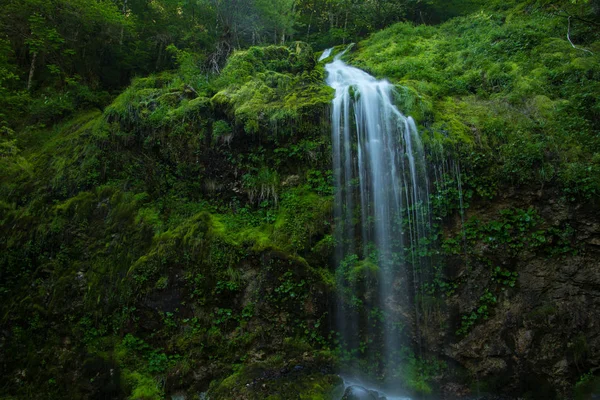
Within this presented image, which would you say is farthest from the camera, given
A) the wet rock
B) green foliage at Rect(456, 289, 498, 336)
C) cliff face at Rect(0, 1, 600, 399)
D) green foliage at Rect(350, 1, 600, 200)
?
green foliage at Rect(350, 1, 600, 200)

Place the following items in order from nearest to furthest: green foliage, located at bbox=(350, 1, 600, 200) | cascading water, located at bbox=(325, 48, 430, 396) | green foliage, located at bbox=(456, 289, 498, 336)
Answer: green foliage, located at bbox=(456, 289, 498, 336)
cascading water, located at bbox=(325, 48, 430, 396)
green foliage, located at bbox=(350, 1, 600, 200)

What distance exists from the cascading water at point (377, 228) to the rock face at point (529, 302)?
2.23 feet

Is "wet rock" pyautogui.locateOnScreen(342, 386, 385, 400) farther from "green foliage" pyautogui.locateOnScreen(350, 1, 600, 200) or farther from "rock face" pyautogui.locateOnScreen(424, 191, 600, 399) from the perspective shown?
"green foliage" pyautogui.locateOnScreen(350, 1, 600, 200)

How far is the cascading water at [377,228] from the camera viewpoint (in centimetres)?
Result: 629

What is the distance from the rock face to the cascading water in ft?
2.23

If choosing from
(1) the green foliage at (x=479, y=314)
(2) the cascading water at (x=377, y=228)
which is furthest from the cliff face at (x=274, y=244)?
(2) the cascading water at (x=377, y=228)

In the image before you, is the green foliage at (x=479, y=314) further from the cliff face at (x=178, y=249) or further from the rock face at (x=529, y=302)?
the cliff face at (x=178, y=249)

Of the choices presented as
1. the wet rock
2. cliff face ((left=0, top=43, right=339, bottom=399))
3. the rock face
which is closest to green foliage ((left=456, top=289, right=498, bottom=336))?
the rock face

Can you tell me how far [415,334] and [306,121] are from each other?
4.78 meters

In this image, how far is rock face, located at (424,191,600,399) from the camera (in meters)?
5.62

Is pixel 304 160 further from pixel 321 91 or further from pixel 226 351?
pixel 226 351

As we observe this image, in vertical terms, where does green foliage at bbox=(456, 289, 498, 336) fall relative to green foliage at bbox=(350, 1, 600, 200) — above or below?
below

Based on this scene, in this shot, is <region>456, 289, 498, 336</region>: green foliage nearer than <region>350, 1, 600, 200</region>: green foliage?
Yes

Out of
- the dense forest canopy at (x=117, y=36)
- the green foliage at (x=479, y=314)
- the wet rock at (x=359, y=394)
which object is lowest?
the wet rock at (x=359, y=394)
